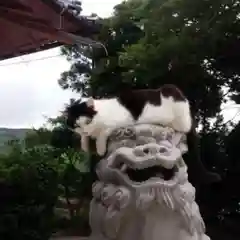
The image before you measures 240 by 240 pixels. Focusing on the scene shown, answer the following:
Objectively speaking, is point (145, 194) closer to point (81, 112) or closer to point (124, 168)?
point (124, 168)

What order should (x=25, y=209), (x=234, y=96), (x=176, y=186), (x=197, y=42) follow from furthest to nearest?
(x=234, y=96) < (x=197, y=42) < (x=25, y=209) < (x=176, y=186)

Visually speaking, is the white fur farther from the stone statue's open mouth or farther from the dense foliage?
the dense foliage

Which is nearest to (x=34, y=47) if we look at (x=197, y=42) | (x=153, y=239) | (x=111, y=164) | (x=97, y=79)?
(x=97, y=79)

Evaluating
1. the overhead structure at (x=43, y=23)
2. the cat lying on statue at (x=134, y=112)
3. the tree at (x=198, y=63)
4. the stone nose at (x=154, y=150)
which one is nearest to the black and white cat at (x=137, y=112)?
the cat lying on statue at (x=134, y=112)

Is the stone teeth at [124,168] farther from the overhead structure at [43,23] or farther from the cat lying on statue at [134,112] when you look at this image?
the overhead structure at [43,23]

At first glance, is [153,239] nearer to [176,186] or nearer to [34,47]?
[176,186]

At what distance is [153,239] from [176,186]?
0.26 m

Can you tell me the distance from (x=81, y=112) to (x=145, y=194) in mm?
516

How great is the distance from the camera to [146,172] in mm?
2305

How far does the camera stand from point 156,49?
399cm

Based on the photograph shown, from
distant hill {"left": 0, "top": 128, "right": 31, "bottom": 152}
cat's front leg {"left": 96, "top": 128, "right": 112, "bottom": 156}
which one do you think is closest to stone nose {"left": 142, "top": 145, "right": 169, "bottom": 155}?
cat's front leg {"left": 96, "top": 128, "right": 112, "bottom": 156}

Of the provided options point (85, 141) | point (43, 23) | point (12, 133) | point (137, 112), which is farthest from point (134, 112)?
point (12, 133)

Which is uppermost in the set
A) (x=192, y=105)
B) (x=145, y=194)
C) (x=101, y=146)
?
(x=192, y=105)

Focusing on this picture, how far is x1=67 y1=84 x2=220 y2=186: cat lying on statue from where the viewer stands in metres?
2.45
